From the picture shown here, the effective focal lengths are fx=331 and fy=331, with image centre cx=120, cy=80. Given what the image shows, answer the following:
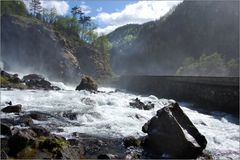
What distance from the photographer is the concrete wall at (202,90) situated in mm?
35156

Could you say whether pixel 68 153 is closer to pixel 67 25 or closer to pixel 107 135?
pixel 107 135

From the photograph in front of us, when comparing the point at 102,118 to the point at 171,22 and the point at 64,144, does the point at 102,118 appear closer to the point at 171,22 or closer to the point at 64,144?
the point at 64,144

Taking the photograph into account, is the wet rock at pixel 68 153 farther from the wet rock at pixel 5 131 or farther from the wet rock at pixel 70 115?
the wet rock at pixel 70 115

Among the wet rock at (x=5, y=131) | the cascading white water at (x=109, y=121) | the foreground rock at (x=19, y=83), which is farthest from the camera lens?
the foreground rock at (x=19, y=83)

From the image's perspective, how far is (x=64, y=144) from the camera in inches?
566

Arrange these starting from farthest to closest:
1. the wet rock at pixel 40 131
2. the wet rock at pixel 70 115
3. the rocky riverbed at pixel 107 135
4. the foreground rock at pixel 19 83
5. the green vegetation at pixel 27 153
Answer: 1. the foreground rock at pixel 19 83
2. the wet rock at pixel 70 115
3. the wet rock at pixel 40 131
4. the rocky riverbed at pixel 107 135
5. the green vegetation at pixel 27 153

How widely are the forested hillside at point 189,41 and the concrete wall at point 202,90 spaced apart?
25204 mm

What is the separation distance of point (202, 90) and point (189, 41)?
91.0 metres

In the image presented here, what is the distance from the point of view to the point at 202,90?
4134 centimetres

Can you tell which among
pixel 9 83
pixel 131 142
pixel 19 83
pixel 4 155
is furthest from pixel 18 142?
pixel 19 83

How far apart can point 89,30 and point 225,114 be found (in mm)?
83865

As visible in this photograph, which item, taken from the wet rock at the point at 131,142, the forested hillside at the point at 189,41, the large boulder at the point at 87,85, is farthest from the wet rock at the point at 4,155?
the forested hillside at the point at 189,41

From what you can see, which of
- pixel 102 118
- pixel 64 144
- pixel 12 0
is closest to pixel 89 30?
pixel 12 0

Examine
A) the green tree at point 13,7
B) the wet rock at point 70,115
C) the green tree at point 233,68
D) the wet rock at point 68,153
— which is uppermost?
the green tree at point 13,7
